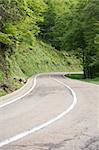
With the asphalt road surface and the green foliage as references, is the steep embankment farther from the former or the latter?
the asphalt road surface

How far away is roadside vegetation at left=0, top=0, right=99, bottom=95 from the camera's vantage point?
29453 mm

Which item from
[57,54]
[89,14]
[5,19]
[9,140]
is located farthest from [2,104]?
[57,54]

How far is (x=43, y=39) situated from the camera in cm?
9406

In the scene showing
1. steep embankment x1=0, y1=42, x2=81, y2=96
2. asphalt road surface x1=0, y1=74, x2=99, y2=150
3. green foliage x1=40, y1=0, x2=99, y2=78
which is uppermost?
green foliage x1=40, y1=0, x2=99, y2=78

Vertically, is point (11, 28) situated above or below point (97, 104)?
above

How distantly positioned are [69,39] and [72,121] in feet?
151

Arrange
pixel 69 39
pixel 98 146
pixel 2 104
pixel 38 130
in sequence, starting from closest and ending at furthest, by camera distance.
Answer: pixel 98 146, pixel 38 130, pixel 2 104, pixel 69 39

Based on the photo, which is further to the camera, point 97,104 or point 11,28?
point 11,28

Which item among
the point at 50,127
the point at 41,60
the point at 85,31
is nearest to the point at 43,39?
the point at 41,60

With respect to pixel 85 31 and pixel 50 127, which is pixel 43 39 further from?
pixel 50 127

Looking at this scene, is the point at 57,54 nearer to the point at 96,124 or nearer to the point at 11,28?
the point at 11,28

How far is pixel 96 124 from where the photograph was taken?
1154 cm

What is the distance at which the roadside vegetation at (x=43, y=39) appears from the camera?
29453 mm

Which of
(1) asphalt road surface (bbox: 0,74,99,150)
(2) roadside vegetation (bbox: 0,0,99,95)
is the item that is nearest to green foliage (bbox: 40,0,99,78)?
(2) roadside vegetation (bbox: 0,0,99,95)
